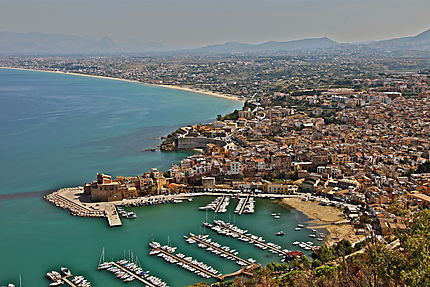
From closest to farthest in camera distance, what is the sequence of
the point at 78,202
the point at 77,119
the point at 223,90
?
the point at 78,202 < the point at 77,119 < the point at 223,90

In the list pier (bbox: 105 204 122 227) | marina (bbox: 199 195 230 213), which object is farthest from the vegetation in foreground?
pier (bbox: 105 204 122 227)

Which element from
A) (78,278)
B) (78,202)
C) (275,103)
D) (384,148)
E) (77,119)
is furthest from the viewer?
(275,103)

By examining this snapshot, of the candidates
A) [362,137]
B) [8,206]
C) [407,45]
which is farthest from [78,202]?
[407,45]

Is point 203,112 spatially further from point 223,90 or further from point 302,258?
point 302,258

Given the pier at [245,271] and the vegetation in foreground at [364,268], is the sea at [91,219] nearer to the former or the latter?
the pier at [245,271]

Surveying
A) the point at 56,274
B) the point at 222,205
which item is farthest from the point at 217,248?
the point at 56,274

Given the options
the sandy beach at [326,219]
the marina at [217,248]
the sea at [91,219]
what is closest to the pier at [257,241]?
the sea at [91,219]

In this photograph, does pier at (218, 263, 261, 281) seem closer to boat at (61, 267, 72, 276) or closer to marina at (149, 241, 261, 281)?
marina at (149, 241, 261, 281)
